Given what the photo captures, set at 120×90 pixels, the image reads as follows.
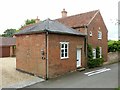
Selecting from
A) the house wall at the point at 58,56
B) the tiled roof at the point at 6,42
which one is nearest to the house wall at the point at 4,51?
the tiled roof at the point at 6,42

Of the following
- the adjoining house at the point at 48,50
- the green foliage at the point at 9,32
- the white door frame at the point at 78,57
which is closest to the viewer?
the adjoining house at the point at 48,50

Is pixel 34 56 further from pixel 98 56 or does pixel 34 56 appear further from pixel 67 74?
pixel 98 56

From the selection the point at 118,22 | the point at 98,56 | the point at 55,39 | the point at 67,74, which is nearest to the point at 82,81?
the point at 67,74

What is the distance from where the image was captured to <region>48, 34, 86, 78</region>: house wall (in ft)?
52.3

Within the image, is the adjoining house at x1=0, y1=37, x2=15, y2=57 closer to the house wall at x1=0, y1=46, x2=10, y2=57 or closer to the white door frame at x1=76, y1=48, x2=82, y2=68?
the house wall at x1=0, y1=46, x2=10, y2=57

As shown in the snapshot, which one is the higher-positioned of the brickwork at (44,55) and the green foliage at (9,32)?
the green foliage at (9,32)

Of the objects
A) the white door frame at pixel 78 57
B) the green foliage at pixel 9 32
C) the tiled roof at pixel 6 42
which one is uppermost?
the green foliage at pixel 9 32

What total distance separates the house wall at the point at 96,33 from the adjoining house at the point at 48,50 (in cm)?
320

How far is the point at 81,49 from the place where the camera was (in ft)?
67.1

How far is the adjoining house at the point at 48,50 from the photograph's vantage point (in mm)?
15766

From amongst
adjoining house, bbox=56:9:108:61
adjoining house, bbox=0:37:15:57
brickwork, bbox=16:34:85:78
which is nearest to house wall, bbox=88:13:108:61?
adjoining house, bbox=56:9:108:61

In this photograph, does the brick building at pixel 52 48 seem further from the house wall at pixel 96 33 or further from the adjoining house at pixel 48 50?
the house wall at pixel 96 33

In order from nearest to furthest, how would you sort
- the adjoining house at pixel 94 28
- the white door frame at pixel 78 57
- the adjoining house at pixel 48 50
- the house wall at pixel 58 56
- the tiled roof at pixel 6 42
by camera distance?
the adjoining house at pixel 48 50 < the house wall at pixel 58 56 < the white door frame at pixel 78 57 < the adjoining house at pixel 94 28 < the tiled roof at pixel 6 42

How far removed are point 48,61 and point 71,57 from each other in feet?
11.8
